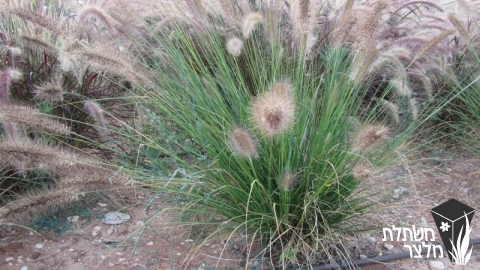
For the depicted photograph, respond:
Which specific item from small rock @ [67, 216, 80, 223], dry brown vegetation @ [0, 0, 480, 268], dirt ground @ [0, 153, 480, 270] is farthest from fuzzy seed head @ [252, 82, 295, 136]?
small rock @ [67, 216, 80, 223]

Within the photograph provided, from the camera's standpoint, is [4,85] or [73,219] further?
[73,219]

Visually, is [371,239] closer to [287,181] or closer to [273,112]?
[287,181]

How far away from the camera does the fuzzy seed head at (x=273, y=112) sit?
147 cm

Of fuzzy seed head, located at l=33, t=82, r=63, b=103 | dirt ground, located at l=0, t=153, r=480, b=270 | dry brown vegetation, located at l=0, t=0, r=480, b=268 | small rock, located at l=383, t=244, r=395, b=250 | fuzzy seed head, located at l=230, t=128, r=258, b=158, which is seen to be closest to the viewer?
fuzzy seed head, located at l=230, t=128, r=258, b=158

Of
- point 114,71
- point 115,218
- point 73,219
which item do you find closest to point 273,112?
point 114,71

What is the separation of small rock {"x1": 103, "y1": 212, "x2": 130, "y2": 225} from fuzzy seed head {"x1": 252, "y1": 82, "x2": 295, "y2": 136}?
1.13 meters

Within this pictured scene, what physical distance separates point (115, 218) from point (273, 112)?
1.28 meters

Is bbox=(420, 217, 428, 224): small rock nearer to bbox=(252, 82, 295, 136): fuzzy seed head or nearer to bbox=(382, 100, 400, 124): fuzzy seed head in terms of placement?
bbox=(382, 100, 400, 124): fuzzy seed head

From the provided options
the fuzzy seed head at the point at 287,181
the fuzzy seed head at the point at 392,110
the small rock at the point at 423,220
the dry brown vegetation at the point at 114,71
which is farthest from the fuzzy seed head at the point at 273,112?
the small rock at the point at 423,220

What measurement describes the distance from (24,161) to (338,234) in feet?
4.19

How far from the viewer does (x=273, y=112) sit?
146cm

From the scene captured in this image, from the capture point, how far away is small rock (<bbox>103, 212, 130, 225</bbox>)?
92.5 inches

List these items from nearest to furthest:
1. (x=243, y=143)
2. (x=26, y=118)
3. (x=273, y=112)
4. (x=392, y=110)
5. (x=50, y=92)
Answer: (x=273, y=112) → (x=243, y=143) → (x=26, y=118) → (x=50, y=92) → (x=392, y=110)

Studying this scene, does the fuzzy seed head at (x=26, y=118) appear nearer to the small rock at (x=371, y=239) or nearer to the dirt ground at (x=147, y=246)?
the dirt ground at (x=147, y=246)
